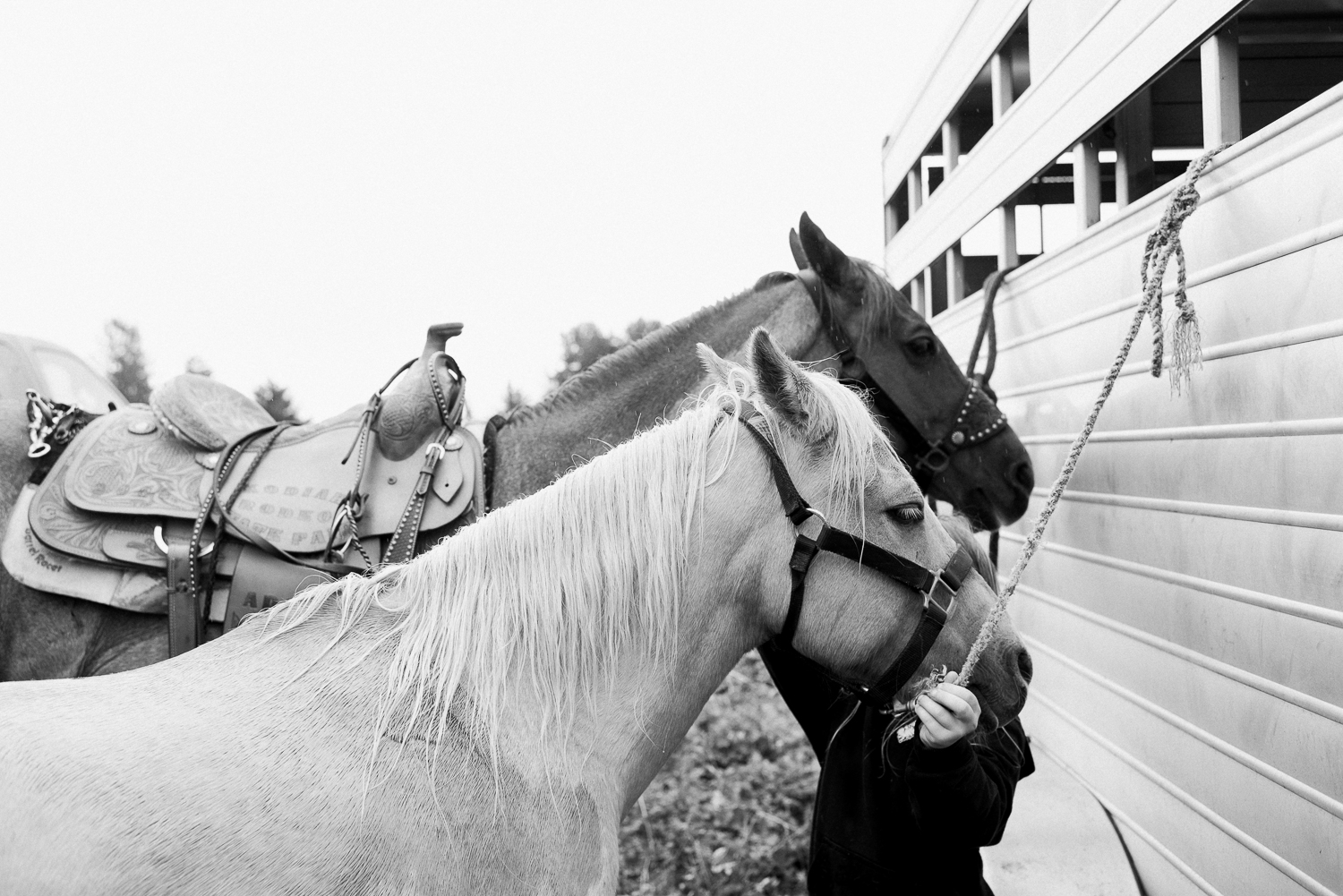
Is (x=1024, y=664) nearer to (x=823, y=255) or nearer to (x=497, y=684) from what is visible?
(x=497, y=684)

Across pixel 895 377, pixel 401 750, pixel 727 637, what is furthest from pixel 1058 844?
pixel 401 750

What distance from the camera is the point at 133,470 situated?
262 centimetres

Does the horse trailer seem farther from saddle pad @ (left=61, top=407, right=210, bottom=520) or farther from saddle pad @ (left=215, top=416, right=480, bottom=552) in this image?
saddle pad @ (left=61, top=407, right=210, bottom=520)

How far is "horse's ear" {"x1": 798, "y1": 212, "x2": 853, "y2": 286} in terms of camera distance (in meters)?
3.39

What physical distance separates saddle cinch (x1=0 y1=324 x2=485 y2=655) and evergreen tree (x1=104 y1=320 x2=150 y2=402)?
21.0m

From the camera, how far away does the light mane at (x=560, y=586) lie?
1.60m

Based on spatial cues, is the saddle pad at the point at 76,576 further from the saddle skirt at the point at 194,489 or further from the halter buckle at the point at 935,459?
the halter buckle at the point at 935,459

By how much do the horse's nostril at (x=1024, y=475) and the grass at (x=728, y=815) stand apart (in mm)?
1647

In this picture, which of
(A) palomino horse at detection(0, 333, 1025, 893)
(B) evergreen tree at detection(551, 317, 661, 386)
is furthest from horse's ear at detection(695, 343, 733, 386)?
(B) evergreen tree at detection(551, 317, 661, 386)

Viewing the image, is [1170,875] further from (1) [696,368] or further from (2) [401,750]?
(2) [401,750]

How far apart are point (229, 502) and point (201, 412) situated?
0.41 meters

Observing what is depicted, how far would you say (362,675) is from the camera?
1.58 m

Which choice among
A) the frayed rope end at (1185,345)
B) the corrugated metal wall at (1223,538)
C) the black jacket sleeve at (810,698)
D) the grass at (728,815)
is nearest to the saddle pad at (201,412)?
the black jacket sleeve at (810,698)

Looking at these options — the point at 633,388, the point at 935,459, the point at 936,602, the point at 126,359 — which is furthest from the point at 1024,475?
the point at 126,359
